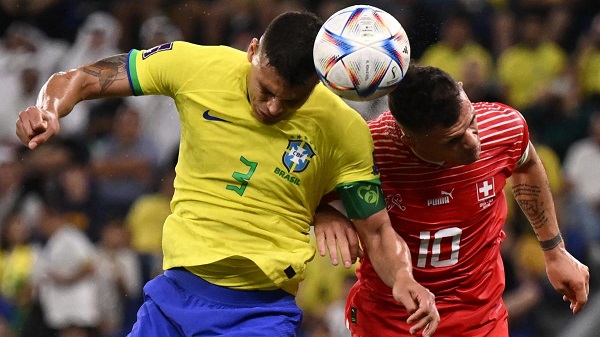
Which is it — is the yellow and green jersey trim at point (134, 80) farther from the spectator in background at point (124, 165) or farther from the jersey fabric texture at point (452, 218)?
the spectator in background at point (124, 165)

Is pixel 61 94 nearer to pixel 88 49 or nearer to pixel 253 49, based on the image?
pixel 253 49

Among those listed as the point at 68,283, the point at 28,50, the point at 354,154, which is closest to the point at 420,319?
the point at 354,154

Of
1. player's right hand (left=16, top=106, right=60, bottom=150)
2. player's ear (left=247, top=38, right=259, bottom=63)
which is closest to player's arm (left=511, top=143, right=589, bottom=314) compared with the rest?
player's ear (left=247, top=38, right=259, bottom=63)

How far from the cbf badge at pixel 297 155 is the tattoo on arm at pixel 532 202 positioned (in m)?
1.35

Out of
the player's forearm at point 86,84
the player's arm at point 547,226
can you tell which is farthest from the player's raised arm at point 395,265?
the player's forearm at point 86,84

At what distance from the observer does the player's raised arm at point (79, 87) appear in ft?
15.4

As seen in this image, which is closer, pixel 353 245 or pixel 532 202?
pixel 353 245

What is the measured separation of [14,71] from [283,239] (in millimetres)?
7968

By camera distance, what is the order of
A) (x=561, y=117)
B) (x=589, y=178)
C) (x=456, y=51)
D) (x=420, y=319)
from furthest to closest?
(x=456, y=51) < (x=561, y=117) < (x=589, y=178) < (x=420, y=319)

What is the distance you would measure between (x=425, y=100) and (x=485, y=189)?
25.5 inches

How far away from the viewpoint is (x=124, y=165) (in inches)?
428

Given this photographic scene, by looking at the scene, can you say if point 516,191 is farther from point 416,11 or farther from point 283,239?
point 416,11

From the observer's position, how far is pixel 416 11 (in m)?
11.1

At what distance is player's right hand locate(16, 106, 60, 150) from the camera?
445cm
